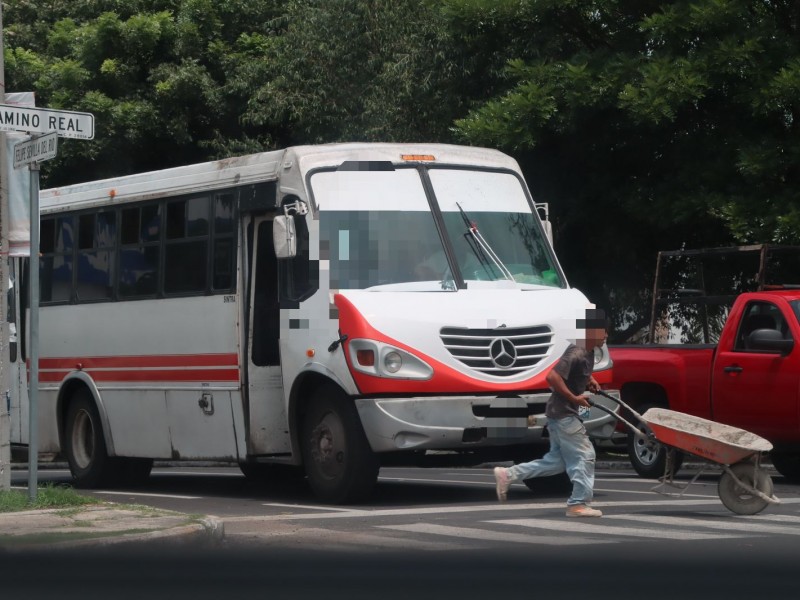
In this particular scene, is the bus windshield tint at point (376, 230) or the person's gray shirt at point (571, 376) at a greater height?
the bus windshield tint at point (376, 230)

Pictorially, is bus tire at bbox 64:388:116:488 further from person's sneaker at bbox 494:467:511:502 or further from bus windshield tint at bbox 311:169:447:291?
person's sneaker at bbox 494:467:511:502

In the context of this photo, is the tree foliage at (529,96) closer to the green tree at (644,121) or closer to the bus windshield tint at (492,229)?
the green tree at (644,121)

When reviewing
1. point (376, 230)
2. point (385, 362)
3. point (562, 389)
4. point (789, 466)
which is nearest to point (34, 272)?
point (385, 362)

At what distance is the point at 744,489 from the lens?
38.7 ft

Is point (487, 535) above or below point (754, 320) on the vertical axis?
below

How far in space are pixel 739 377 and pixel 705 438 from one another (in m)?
3.80

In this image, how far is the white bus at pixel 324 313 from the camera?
1272 centimetres

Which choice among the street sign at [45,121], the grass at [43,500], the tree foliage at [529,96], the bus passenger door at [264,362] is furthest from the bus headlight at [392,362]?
the tree foliage at [529,96]

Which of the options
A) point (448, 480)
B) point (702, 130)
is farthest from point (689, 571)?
point (702, 130)

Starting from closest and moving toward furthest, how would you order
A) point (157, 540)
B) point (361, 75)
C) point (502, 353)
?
point (157, 540) → point (502, 353) → point (361, 75)

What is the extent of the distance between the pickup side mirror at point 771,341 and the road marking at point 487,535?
16.2 feet

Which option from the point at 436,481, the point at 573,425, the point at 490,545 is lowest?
the point at 436,481

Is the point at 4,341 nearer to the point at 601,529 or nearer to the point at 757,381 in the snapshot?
the point at 601,529

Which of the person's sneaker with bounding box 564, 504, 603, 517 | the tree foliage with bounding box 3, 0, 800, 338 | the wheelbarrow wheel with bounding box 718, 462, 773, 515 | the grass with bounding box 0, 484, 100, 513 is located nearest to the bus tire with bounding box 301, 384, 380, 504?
the person's sneaker with bounding box 564, 504, 603, 517
